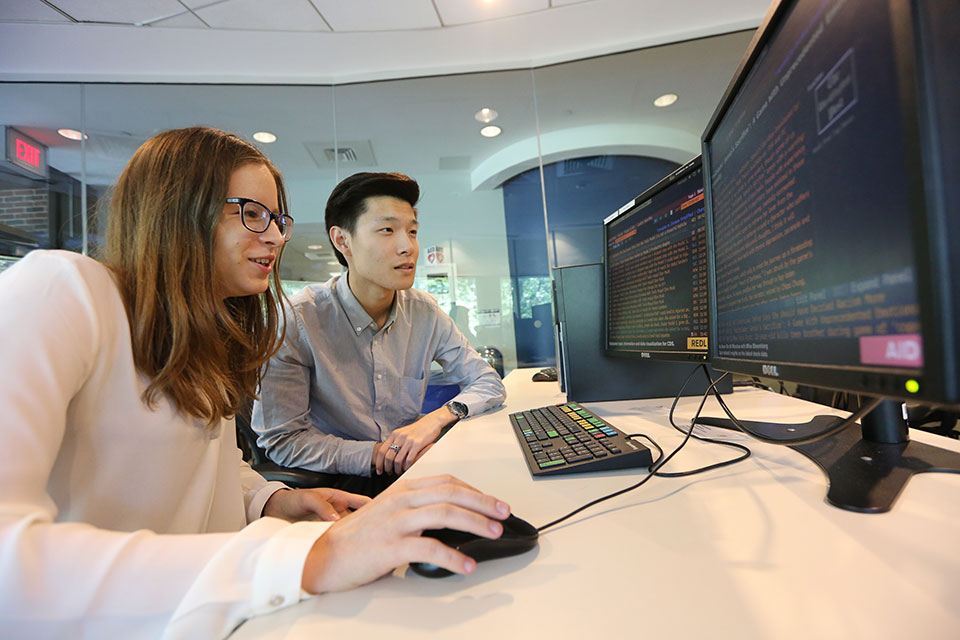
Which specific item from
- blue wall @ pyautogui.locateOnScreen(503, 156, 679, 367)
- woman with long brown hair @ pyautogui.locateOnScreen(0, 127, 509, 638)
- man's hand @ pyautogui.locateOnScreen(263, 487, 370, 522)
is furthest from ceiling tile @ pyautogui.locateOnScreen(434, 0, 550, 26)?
man's hand @ pyautogui.locateOnScreen(263, 487, 370, 522)

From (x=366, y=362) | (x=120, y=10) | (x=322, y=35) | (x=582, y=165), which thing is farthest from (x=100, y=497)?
(x=582, y=165)

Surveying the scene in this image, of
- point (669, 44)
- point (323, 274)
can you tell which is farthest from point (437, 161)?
point (669, 44)

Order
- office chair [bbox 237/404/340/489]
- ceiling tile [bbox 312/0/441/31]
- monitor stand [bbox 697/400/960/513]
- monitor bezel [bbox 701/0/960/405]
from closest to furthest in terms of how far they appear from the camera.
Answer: monitor bezel [bbox 701/0/960/405]
monitor stand [bbox 697/400/960/513]
office chair [bbox 237/404/340/489]
ceiling tile [bbox 312/0/441/31]

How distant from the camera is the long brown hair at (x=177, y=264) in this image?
61cm

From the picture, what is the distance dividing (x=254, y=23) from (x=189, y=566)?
3292 mm

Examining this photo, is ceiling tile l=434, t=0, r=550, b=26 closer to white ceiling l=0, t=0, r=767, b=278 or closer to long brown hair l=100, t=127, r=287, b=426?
white ceiling l=0, t=0, r=767, b=278

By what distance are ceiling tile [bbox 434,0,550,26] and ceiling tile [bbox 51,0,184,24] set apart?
1547 mm

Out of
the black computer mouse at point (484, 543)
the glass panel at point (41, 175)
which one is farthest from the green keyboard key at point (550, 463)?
the glass panel at point (41, 175)

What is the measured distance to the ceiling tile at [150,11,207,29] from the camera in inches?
102

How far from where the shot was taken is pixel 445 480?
0.48 m

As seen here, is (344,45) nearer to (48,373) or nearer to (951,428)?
(48,373)

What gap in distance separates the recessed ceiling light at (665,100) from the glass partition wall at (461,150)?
0.04 metres

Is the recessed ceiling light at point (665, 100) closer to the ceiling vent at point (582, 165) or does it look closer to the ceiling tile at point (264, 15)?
the ceiling vent at point (582, 165)

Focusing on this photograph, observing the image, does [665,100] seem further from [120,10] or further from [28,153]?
[28,153]
